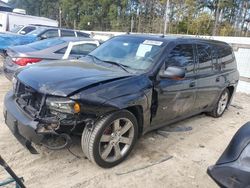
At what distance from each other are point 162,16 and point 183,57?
35.2 metres

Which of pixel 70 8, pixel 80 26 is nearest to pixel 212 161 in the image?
pixel 80 26

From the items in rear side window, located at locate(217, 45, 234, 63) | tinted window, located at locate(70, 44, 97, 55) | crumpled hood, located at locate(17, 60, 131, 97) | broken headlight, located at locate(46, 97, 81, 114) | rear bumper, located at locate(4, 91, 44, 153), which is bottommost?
rear bumper, located at locate(4, 91, 44, 153)

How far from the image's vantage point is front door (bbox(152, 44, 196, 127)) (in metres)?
4.19

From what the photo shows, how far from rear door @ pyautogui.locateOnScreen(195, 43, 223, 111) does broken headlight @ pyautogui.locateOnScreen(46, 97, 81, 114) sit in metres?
2.55

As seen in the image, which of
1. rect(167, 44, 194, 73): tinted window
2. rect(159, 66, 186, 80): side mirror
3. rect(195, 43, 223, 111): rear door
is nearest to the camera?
rect(159, 66, 186, 80): side mirror

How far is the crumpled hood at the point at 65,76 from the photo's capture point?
3285 mm

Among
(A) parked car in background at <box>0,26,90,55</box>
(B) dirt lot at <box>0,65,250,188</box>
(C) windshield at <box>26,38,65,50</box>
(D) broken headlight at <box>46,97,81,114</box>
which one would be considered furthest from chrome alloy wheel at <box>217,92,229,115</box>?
(A) parked car in background at <box>0,26,90,55</box>

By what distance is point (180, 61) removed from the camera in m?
4.58

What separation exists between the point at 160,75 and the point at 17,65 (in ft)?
12.2

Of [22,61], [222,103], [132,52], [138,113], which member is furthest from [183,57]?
[22,61]

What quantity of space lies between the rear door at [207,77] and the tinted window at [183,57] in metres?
0.24

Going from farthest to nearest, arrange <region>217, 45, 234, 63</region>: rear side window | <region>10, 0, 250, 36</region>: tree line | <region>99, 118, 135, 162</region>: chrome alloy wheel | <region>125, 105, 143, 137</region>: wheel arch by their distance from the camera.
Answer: <region>10, 0, 250, 36</region>: tree line < <region>217, 45, 234, 63</region>: rear side window < <region>125, 105, 143, 137</region>: wheel arch < <region>99, 118, 135, 162</region>: chrome alloy wheel

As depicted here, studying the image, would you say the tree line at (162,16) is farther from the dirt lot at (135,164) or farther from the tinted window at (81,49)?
the dirt lot at (135,164)

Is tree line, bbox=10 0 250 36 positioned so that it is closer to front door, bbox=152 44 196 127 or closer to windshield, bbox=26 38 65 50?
windshield, bbox=26 38 65 50
